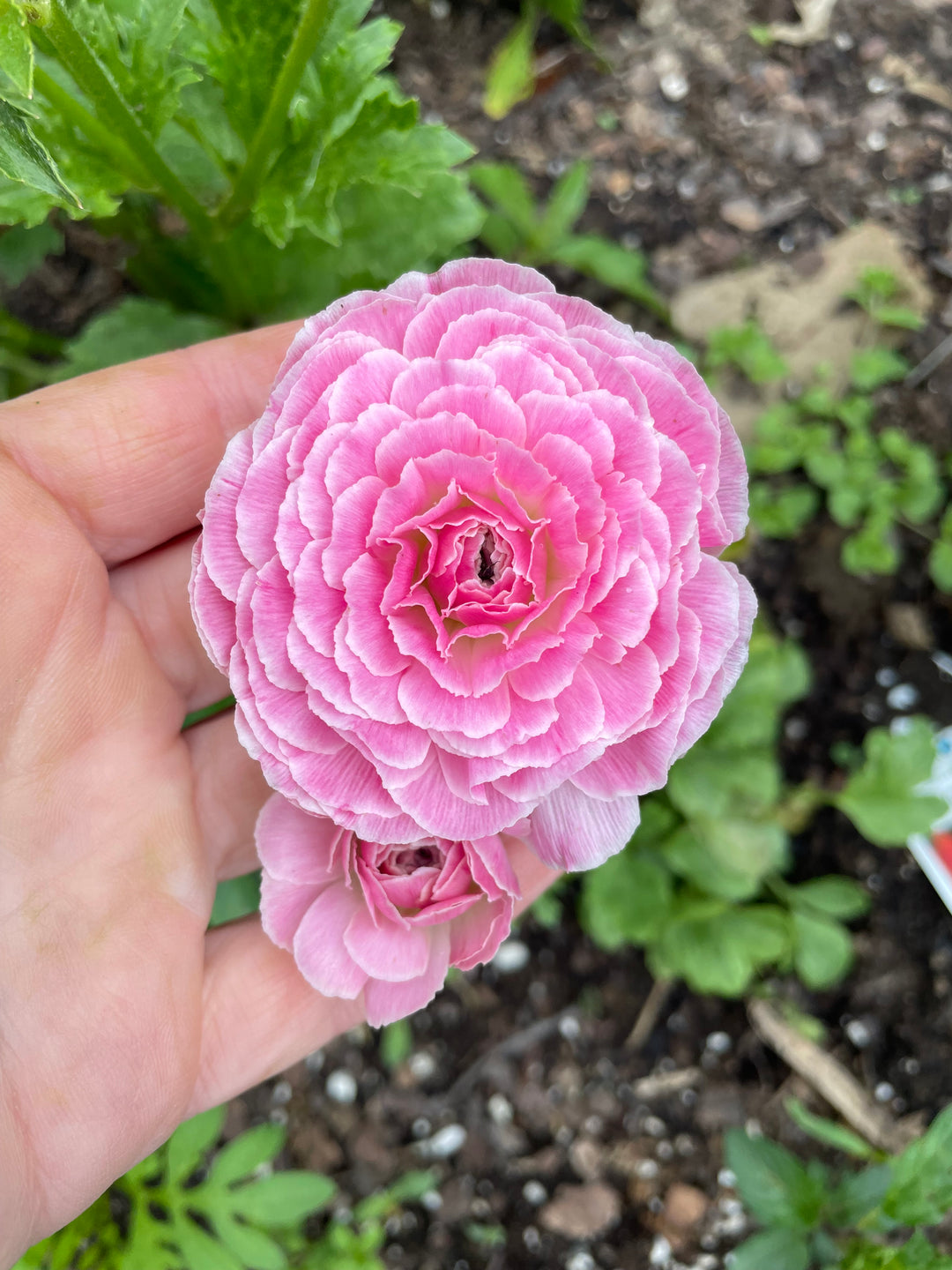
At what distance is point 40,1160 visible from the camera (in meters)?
1.52

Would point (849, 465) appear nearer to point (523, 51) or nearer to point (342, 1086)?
point (523, 51)

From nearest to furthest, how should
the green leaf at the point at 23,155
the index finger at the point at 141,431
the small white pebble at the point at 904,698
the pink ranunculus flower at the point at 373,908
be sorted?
the green leaf at the point at 23,155 < the pink ranunculus flower at the point at 373,908 < the index finger at the point at 141,431 < the small white pebble at the point at 904,698

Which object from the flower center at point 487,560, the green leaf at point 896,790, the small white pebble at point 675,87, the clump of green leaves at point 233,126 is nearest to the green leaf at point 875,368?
the green leaf at point 896,790

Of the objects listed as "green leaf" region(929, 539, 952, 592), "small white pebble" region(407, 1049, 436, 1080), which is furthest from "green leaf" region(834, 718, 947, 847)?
"small white pebble" region(407, 1049, 436, 1080)

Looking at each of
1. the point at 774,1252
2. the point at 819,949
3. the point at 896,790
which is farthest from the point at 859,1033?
the point at 774,1252

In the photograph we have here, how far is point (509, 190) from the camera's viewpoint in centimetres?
244

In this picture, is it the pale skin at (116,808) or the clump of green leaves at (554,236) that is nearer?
the pale skin at (116,808)

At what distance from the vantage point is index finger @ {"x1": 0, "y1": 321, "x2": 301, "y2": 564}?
1623 millimetres

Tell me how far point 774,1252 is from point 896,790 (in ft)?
3.23

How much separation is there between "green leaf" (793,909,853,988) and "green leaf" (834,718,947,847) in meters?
0.25

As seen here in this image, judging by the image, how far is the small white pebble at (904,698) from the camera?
2.59 metres

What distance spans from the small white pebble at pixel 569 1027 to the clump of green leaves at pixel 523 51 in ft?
7.93

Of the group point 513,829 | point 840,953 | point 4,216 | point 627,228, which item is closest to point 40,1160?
point 513,829

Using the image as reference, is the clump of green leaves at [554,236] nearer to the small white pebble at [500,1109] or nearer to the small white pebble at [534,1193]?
the small white pebble at [500,1109]
